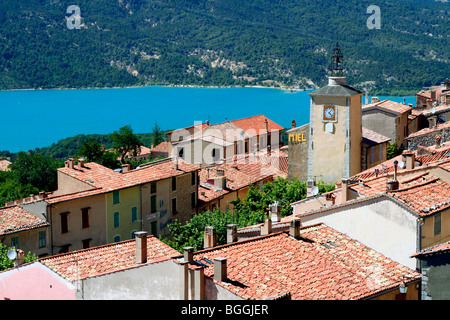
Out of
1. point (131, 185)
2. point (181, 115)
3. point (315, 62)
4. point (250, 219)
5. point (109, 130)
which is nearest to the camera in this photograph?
point (250, 219)

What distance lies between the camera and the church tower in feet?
118

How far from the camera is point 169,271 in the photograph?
1495 centimetres

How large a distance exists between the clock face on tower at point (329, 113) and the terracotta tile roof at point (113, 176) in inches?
238

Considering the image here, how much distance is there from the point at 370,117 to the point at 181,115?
11764cm

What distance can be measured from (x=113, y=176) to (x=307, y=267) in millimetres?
17856

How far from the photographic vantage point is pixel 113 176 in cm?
3422

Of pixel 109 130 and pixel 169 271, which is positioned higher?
pixel 169 271

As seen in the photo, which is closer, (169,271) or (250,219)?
(169,271)

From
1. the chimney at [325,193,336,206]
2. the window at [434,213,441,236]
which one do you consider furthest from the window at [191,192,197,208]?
the window at [434,213,441,236]

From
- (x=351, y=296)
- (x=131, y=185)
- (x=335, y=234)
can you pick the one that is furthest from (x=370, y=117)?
(x=351, y=296)

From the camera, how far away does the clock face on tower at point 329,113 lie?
36188 mm

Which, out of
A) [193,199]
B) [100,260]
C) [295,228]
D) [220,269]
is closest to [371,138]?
[193,199]

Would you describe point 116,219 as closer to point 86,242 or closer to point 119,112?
point 86,242
